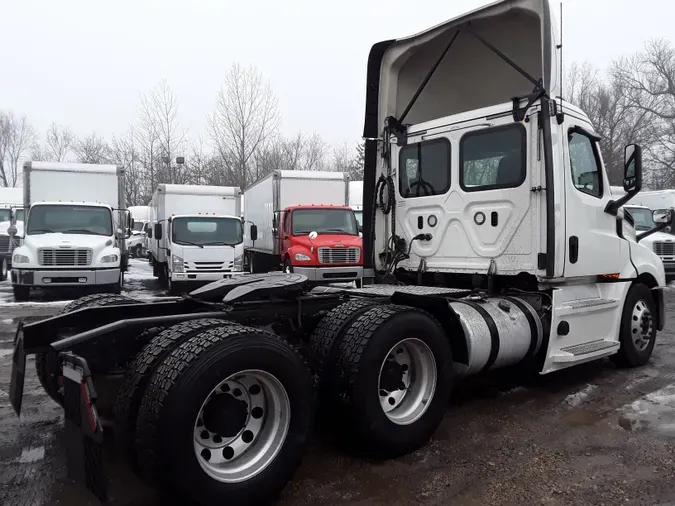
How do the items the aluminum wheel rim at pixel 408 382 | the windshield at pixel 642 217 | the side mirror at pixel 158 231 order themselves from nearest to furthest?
1. the aluminum wheel rim at pixel 408 382
2. the side mirror at pixel 158 231
3. the windshield at pixel 642 217

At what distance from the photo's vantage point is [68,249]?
12906mm

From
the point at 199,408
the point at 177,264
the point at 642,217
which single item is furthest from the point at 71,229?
the point at 642,217

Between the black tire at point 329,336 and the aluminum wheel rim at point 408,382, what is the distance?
1.28ft

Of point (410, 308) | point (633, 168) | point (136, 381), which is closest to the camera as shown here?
point (136, 381)

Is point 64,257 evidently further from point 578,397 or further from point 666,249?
point 666,249

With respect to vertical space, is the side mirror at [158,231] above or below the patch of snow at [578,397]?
above

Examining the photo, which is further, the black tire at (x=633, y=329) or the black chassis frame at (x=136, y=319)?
the black tire at (x=633, y=329)

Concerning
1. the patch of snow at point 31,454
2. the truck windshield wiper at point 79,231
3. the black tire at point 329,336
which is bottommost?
the patch of snow at point 31,454

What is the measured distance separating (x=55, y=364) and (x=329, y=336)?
188 centimetres

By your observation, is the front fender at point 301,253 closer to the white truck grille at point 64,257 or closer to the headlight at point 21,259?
the white truck grille at point 64,257

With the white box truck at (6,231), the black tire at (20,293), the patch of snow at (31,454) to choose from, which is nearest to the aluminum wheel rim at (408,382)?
the patch of snow at (31,454)

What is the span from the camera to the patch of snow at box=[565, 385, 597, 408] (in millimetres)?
5301

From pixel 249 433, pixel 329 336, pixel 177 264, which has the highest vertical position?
pixel 177 264

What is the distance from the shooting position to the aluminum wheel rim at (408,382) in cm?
408
